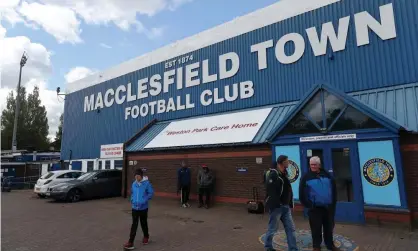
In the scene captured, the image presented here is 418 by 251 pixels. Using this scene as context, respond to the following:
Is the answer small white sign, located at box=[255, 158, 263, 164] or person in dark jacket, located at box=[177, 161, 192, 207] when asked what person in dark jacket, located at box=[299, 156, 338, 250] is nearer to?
small white sign, located at box=[255, 158, 263, 164]

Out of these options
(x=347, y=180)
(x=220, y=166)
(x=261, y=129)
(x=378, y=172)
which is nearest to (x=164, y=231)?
(x=220, y=166)

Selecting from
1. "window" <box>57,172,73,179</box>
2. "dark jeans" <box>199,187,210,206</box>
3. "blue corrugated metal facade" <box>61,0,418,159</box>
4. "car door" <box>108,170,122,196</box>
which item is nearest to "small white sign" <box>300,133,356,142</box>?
"blue corrugated metal facade" <box>61,0,418,159</box>

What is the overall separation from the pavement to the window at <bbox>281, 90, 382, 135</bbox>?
2885mm

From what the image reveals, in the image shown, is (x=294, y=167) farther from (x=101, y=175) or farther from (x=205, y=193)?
(x=101, y=175)

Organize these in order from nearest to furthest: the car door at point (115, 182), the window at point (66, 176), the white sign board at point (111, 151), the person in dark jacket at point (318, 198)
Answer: the person in dark jacket at point (318, 198) → the car door at point (115, 182) → the window at point (66, 176) → the white sign board at point (111, 151)

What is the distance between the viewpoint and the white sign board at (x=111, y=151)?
21627mm

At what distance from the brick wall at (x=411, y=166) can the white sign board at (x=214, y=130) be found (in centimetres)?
522

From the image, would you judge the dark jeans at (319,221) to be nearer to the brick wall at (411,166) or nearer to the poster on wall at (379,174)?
the poster on wall at (379,174)

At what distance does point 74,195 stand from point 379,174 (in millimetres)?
14110

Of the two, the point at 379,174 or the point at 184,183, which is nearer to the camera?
the point at 379,174

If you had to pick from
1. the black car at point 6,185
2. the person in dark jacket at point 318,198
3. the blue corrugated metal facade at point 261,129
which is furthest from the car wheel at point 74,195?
the person in dark jacket at point 318,198

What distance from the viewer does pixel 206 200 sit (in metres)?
13.0

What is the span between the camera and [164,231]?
869 cm

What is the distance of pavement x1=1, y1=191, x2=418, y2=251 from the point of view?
7.09 m
